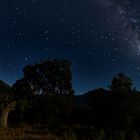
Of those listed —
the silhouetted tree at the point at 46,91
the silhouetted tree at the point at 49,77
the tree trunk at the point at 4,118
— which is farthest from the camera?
the silhouetted tree at the point at 49,77

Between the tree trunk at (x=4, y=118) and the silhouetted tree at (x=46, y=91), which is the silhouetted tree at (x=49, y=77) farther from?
the tree trunk at (x=4, y=118)

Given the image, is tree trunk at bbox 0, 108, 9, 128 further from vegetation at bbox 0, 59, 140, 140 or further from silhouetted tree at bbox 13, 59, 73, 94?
silhouetted tree at bbox 13, 59, 73, 94

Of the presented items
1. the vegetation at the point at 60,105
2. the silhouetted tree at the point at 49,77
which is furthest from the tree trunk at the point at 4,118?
the silhouetted tree at the point at 49,77

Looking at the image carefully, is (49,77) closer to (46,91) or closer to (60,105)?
(46,91)

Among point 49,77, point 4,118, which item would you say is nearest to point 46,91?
point 49,77

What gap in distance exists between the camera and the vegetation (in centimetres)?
3878

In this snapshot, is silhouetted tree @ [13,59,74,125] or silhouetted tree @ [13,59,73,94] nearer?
silhouetted tree @ [13,59,74,125]

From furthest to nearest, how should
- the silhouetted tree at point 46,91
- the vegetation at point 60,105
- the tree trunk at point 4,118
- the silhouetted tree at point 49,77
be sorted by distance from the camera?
1. the silhouetted tree at point 49,77
2. the silhouetted tree at point 46,91
3. the tree trunk at point 4,118
4. the vegetation at point 60,105

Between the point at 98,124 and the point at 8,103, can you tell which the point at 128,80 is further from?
the point at 8,103

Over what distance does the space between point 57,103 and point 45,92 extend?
11.4 metres

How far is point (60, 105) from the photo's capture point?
55.3 metres

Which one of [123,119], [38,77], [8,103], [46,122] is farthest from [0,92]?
[123,119]

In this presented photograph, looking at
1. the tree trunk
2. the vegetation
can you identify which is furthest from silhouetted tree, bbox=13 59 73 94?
the tree trunk

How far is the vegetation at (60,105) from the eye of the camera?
3878 centimetres
